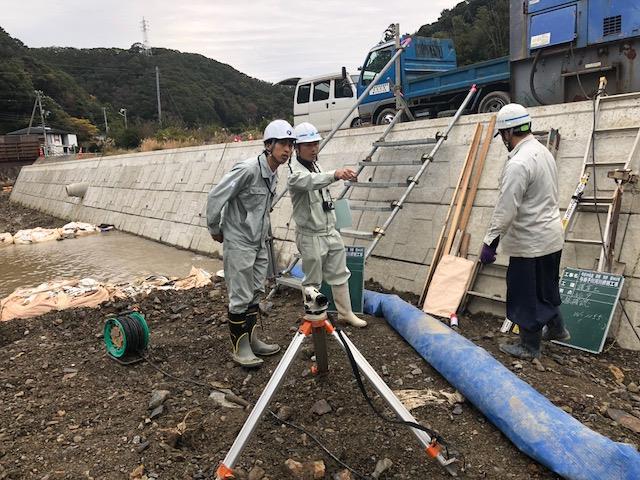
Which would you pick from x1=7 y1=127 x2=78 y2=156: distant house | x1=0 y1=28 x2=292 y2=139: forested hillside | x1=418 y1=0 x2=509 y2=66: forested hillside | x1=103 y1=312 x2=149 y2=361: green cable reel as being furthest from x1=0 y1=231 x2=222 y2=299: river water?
x1=0 y1=28 x2=292 y2=139: forested hillside

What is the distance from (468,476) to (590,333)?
2.07 meters

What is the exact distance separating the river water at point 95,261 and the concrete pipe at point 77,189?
5022 mm

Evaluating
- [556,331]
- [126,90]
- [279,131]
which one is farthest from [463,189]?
[126,90]

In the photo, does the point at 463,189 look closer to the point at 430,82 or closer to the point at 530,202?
the point at 530,202

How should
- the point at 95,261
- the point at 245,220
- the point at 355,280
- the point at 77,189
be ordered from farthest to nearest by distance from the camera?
the point at 77,189, the point at 95,261, the point at 355,280, the point at 245,220

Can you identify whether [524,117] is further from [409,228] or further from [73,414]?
[73,414]

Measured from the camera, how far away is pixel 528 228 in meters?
3.65

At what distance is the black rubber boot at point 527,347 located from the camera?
379cm

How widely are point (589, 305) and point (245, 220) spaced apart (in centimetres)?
296

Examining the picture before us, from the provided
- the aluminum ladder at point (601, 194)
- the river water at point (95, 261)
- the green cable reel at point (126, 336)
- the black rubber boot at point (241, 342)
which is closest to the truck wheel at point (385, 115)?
the river water at point (95, 261)

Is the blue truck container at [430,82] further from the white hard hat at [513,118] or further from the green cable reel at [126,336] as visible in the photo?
the green cable reel at [126,336]

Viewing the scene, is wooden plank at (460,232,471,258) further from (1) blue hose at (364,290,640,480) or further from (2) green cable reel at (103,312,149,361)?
(2) green cable reel at (103,312,149,361)

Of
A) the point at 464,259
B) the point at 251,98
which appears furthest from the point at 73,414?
the point at 251,98

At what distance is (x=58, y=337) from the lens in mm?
5164
